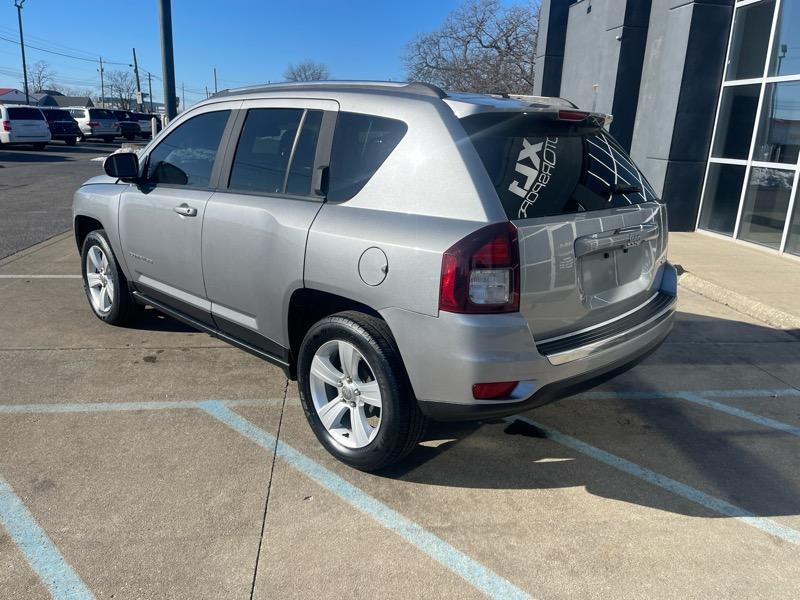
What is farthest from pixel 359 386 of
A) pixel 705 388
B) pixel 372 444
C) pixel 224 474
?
pixel 705 388

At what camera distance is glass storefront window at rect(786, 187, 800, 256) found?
823cm

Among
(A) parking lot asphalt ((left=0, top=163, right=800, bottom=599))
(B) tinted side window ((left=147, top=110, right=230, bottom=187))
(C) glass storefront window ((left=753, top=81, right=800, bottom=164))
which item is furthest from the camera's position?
(C) glass storefront window ((left=753, top=81, right=800, bottom=164))

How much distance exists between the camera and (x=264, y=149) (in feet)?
12.0

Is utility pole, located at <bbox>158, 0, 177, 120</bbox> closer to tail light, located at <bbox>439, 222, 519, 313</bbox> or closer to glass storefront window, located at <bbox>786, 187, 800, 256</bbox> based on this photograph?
glass storefront window, located at <bbox>786, 187, 800, 256</bbox>

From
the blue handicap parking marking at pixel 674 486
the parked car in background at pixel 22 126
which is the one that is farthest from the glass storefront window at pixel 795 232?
the parked car in background at pixel 22 126

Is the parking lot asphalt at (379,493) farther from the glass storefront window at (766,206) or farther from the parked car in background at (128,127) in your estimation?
the parked car in background at (128,127)

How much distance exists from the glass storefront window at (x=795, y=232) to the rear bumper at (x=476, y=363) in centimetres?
683

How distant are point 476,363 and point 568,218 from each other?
81 cm

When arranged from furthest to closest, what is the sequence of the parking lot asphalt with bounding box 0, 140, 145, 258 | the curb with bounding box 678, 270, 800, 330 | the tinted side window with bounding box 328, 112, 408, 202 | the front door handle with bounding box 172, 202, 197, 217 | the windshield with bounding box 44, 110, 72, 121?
the windshield with bounding box 44, 110, 72, 121, the parking lot asphalt with bounding box 0, 140, 145, 258, the curb with bounding box 678, 270, 800, 330, the front door handle with bounding box 172, 202, 197, 217, the tinted side window with bounding box 328, 112, 408, 202

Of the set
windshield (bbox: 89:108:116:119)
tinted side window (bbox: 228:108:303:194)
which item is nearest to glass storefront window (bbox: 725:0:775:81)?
tinted side window (bbox: 228:108:303:194)

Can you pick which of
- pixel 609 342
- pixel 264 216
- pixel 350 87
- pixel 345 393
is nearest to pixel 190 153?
pixel 264 216

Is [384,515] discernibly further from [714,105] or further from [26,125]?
[26,125]

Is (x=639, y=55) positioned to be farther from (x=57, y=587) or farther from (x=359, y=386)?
(x=57, y=587)

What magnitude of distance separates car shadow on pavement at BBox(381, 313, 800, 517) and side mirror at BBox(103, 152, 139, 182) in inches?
108
